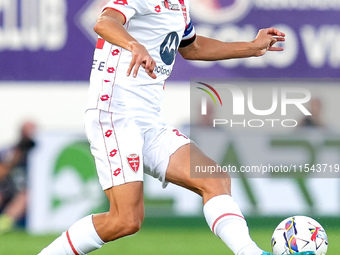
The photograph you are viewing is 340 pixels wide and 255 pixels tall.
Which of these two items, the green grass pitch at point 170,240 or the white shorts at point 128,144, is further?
the green grass pitch at point 170,240

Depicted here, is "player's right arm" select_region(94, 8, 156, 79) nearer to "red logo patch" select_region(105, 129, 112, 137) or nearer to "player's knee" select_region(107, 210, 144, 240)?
"red logo patch" select_region(105, 129, 112, 137)

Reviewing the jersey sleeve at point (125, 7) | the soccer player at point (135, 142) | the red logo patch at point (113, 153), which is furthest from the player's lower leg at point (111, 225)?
the jersey sleeve at point (125, 7)

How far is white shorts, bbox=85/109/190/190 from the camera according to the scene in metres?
4.83

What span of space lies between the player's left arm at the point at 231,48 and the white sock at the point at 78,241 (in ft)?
4.56

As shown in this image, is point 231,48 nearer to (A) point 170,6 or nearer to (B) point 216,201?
(A) point 170,6

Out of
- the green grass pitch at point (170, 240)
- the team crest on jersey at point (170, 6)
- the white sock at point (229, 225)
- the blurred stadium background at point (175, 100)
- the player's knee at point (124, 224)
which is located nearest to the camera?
the white sock at point (229, 225)

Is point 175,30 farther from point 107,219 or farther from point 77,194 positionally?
point 77,194

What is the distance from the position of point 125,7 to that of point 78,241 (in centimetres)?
139

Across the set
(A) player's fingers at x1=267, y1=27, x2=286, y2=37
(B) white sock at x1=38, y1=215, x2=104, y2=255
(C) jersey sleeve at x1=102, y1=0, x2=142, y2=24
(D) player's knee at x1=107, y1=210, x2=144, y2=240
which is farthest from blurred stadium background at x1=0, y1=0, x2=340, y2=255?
(C) jersey sleeve at x1=102, y1=0, x2=142, y2=24

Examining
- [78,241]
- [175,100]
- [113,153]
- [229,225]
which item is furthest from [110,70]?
[175,100]

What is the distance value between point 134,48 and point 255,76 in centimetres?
591

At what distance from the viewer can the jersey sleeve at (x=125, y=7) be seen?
462 centimetres

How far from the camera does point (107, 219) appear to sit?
484 cm

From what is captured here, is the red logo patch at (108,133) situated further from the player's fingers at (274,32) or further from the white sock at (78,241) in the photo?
the player's fingers at (274,32)
